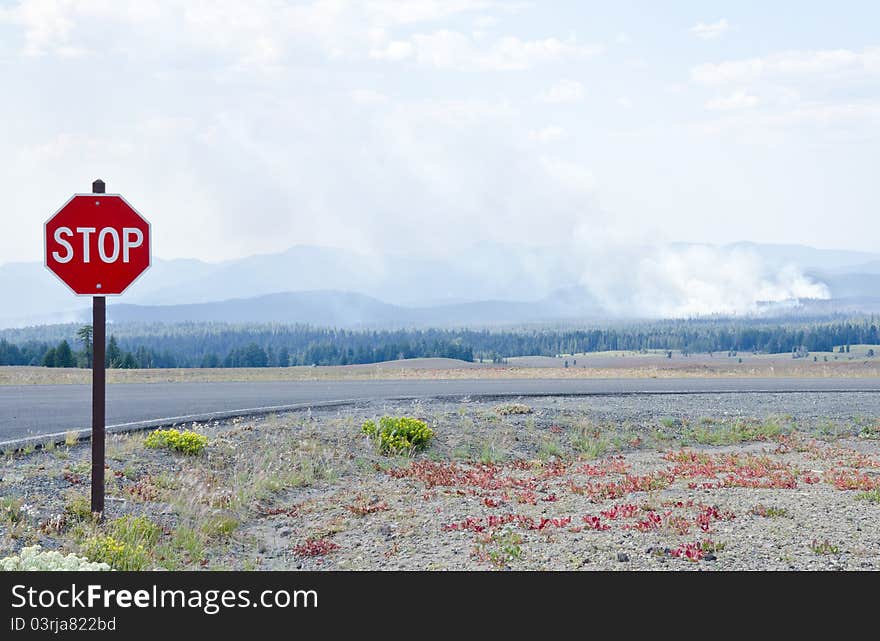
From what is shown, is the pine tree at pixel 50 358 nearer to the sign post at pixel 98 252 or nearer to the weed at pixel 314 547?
the sign post at pixel 98 252

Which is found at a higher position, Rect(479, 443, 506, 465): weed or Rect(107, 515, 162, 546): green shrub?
Rect(107, 515, 162, 546): green shrub

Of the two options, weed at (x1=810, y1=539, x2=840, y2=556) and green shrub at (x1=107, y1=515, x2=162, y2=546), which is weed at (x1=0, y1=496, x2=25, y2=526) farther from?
weed at (x1=810, y1=539, x2=840, y2=556)

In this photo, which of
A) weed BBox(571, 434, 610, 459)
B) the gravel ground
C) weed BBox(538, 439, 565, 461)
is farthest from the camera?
weed BBox(571, 434, 610, 459)

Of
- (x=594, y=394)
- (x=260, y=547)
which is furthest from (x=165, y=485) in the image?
(x=594, y=394)

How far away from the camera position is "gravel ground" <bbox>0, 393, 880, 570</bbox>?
8.13 m

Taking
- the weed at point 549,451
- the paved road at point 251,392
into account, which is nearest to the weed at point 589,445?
the weed at point 549,451

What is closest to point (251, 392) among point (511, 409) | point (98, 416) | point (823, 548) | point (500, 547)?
point (511, 409)

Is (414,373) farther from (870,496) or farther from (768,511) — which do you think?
(768,511)

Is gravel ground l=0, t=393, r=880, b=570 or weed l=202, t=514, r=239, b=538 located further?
weed l=202, t=514, r=239, b=538

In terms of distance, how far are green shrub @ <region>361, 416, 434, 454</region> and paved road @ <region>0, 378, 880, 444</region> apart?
389 centimetres

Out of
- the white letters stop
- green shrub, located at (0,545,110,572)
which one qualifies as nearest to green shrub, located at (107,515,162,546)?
green shrub, located at (0,545,110,572)

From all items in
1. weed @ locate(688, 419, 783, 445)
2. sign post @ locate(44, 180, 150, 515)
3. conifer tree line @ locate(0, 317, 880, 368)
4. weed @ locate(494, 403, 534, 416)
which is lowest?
conifer tree line @ locate(0, 317, 880, 368)

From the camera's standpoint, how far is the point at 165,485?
10.9 metres

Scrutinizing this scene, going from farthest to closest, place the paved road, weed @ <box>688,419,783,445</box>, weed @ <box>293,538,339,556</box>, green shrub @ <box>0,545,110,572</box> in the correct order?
weed @ <box>688,419,783,445</box> < the paved road < weed @ <box>293,538,339,556</box> < green shrub @ <box>0,545,110,572</box>
